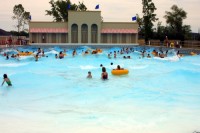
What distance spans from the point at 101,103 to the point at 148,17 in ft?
131

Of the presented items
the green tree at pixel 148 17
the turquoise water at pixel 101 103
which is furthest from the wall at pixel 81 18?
the turquoise water at pixel 101 103

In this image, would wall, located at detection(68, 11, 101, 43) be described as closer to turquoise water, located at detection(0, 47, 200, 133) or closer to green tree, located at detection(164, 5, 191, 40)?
green tree, located at detection(164, 5, 191, 40)

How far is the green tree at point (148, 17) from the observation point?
50.8m

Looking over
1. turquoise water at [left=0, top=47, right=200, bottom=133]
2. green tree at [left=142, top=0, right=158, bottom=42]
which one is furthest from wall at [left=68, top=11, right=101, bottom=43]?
turquoise water at [left=0, top=47, right=200, bottom=133]

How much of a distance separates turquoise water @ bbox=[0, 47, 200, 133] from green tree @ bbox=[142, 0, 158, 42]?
28.2 m

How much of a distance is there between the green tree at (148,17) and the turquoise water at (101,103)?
92.4ft

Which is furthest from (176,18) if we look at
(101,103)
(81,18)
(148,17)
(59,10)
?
(101,103)

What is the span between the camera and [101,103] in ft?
42.3

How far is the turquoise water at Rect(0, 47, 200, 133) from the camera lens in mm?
9547

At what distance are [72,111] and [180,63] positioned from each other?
1946 centimetres

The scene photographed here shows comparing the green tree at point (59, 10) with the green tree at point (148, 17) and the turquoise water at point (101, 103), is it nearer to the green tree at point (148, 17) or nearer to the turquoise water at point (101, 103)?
the green tree at point (148, 17)

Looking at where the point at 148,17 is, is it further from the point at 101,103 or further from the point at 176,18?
the point at 101,103

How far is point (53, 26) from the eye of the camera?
48469 mm

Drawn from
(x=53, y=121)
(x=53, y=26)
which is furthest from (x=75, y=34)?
(x=53, y=121)
